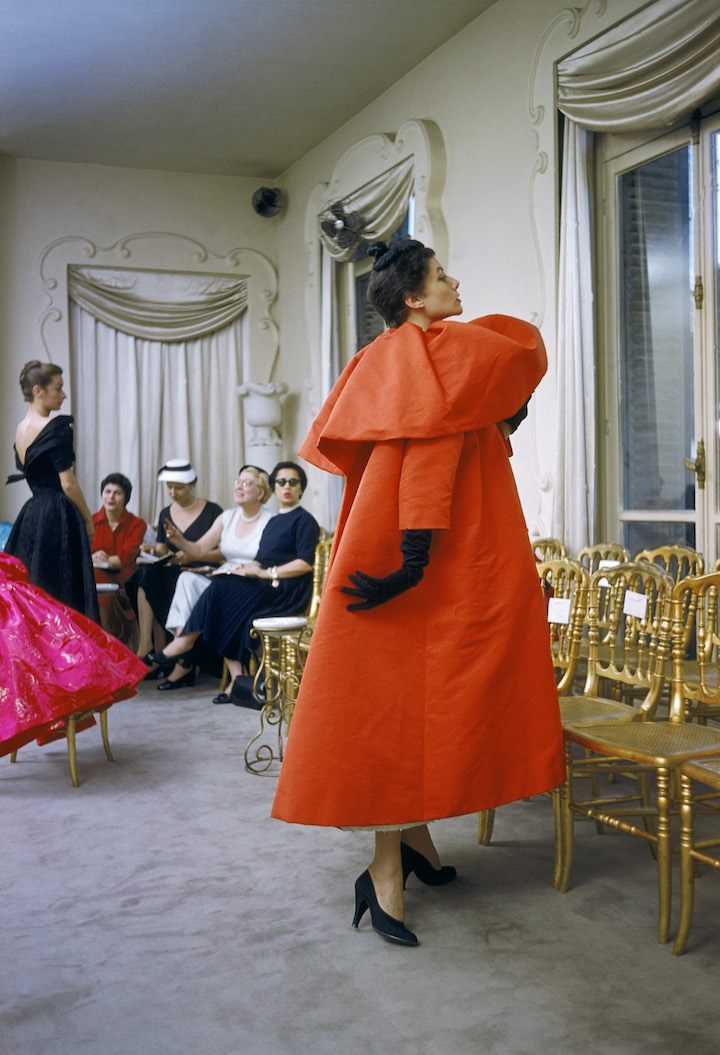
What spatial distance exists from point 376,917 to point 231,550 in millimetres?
3453

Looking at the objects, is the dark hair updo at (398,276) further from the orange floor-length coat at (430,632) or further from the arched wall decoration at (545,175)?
the arched wall decoration at (545,175)

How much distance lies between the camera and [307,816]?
6.86 ft

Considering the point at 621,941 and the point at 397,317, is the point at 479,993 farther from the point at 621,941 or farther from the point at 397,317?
the point at 397,317

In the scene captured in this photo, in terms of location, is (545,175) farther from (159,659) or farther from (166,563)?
(159,659)

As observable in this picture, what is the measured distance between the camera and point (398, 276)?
2230 mm

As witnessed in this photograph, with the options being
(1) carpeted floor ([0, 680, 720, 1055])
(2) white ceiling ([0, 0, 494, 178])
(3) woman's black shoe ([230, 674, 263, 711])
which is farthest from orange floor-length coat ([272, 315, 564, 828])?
(2) white ceiling ([0, 0, 494, 178])

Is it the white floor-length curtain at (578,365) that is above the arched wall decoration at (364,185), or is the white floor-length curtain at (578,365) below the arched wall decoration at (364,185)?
below

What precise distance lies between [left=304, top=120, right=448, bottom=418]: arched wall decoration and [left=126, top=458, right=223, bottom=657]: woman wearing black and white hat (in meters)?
1.18

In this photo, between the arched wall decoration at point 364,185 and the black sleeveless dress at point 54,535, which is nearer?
the black sleeveless dress at point 54,535

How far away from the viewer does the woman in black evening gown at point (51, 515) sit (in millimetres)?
4312

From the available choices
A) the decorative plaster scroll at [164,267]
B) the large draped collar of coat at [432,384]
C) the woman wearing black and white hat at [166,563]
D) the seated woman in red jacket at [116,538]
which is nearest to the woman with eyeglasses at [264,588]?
the woman wearing black and white hat at [166,563]

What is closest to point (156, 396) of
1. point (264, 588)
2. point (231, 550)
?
point (231, 550)

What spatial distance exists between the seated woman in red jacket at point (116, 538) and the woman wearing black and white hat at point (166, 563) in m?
0.13

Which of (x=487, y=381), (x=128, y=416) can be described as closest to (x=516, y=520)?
(x=487, y=381)
